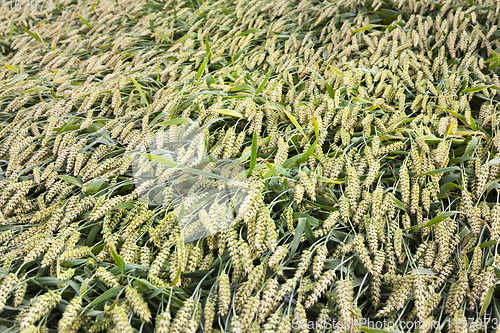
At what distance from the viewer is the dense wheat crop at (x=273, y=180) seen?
991 millimetres

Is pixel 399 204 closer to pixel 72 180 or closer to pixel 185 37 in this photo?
pixel 72 180

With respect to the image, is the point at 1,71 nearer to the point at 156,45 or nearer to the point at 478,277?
the point at 156,45

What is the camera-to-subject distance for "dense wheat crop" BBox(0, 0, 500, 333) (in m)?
0.99

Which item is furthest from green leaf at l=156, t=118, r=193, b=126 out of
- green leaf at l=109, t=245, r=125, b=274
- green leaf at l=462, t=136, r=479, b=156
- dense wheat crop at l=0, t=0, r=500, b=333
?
green leaf at l=462, t=136, r=479, b=156

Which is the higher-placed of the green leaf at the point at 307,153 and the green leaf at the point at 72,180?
the green leaf at the point at 307,153

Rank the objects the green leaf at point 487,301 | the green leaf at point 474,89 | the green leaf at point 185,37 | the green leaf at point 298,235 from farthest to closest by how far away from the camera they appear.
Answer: the green leaf at point 185,37, the green leaf at point 474,89, the green leaf at point 298,235, the green leaf at point 487,301

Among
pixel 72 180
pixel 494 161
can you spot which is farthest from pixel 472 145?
pixel 72 180

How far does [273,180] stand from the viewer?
129 cm

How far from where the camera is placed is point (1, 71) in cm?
236

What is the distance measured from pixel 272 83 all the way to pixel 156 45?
44.4 inches

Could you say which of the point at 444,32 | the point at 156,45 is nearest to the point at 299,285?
the point at 444,32

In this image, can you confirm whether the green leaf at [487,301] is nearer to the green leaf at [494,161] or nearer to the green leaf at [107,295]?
the green leaf at [494,161]

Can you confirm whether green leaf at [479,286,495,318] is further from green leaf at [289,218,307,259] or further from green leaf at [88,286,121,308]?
green leaf at [88,286,121,308]

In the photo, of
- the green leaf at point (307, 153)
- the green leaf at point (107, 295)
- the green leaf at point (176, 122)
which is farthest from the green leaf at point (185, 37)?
the green leaf at point (107, 295)
